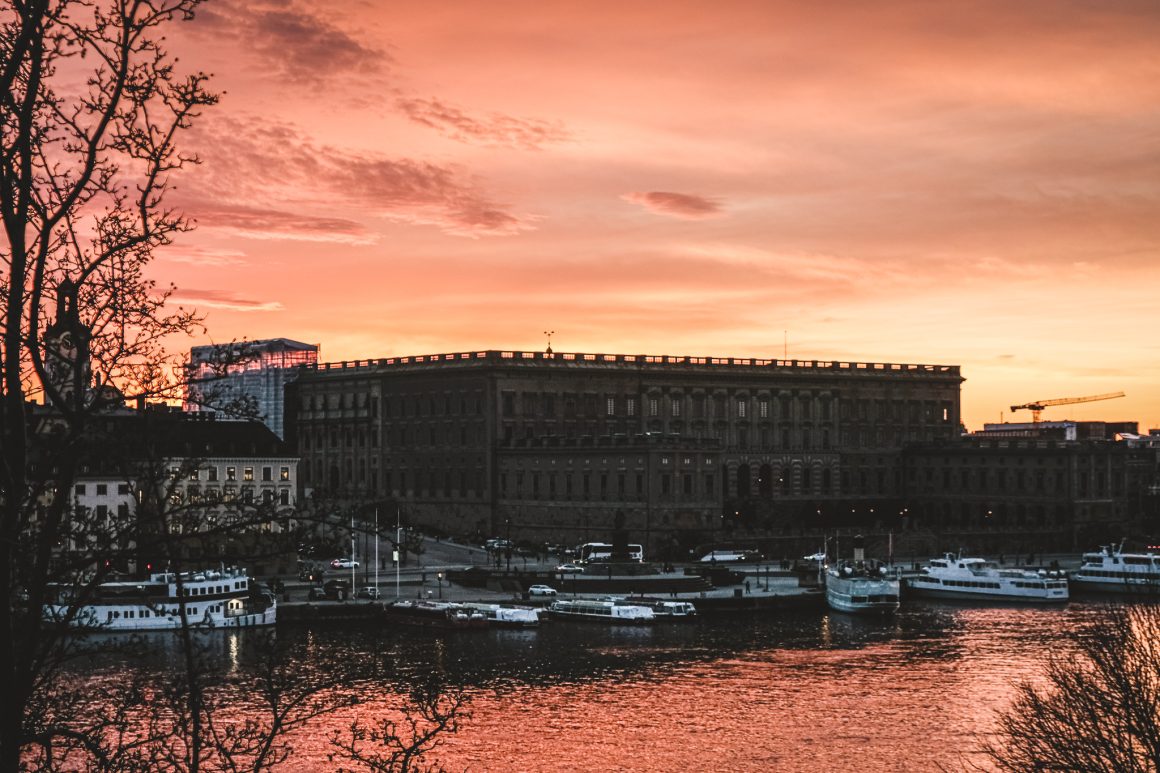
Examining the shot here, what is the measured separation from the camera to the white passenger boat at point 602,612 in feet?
337

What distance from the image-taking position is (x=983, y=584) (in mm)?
120438

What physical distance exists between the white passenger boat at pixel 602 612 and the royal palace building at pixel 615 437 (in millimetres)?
30478

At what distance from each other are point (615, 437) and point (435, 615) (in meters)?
43.2

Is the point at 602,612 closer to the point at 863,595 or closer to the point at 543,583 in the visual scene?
the point at 543,583

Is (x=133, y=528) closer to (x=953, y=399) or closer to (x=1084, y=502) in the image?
(x=1084, y=502)

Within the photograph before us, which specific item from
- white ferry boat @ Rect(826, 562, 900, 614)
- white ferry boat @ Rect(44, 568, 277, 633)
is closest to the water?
white ferry boat @ Rect(44, 568, 277, 633)

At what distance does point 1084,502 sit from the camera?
515 ft

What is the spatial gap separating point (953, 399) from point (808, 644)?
310 feet

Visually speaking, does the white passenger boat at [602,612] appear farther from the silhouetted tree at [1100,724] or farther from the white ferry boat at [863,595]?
the silhouetted tree at [1100,724]

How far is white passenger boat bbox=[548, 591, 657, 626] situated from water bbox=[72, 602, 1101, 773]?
2.43 m

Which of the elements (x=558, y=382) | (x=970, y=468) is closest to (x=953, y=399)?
(x=970, y=468)

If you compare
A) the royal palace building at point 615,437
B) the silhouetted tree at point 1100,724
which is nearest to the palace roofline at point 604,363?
the royal palace building at point 615,437

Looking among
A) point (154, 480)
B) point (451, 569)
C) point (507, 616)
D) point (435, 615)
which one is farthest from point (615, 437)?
point (154, 480)

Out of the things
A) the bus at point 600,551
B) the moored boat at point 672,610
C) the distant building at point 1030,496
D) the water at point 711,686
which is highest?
the distant building at point 1030,496
